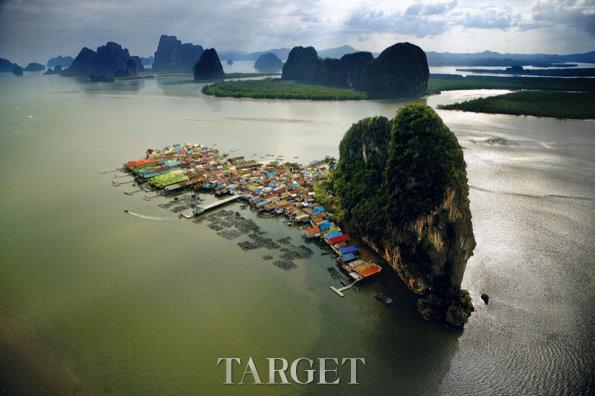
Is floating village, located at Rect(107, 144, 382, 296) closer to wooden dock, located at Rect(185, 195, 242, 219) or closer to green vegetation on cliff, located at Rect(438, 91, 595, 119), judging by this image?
wooden dock, located at Rect(185, 195, 242, 219)

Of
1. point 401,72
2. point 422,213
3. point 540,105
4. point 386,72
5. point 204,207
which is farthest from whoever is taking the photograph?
point 386,72

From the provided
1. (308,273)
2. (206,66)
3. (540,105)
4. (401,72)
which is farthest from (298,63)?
(308,273)

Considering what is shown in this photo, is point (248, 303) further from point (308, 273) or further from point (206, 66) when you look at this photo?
point (206, 66)

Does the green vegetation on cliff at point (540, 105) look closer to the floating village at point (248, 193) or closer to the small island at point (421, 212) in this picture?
the floating village at point (248, 193)

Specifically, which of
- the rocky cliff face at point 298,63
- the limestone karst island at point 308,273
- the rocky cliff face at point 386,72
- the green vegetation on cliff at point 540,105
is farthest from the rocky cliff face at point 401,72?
the limestone karst island at point 308,273

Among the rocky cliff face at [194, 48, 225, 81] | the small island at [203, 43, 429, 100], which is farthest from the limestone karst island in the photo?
Answer: the rocky cliff face at [194, 48, 225, 81]
